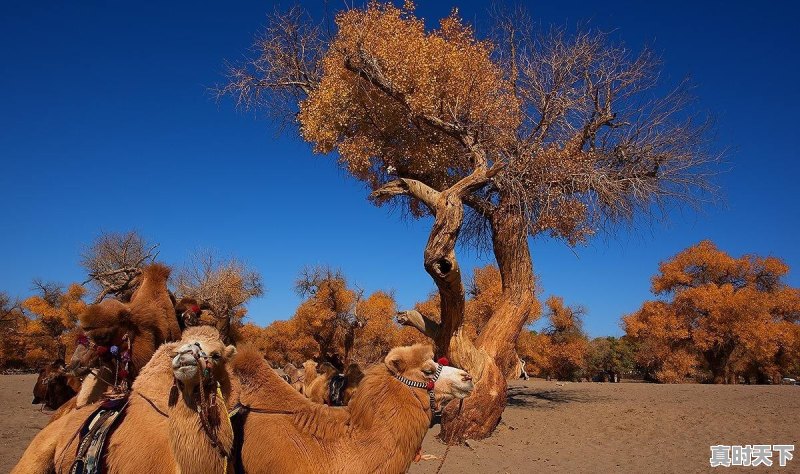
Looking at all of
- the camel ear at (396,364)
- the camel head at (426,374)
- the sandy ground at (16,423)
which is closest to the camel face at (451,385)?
the camel head at (426,374)

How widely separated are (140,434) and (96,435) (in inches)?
17.4

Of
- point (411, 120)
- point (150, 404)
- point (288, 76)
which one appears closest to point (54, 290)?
point (288, 76)

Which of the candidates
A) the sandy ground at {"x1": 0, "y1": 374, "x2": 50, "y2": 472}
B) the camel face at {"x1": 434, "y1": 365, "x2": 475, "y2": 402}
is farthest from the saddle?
the sandy ground at {"x1": 0, "y1": 374, "x2": 50, "y2": 472}

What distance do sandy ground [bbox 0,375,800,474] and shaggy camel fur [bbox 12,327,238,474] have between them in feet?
23.3

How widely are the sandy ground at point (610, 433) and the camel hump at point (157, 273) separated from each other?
680 centimetres

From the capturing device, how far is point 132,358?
5344 mm

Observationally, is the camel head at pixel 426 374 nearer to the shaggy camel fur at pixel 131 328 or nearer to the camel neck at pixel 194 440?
the camel neck at pixel 194 440

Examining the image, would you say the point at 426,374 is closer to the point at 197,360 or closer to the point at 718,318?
the point at 197,360

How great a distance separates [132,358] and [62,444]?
3.35 feet

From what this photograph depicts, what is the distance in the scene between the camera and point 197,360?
341cm

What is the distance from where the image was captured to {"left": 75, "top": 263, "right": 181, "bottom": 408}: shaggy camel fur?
5.22m

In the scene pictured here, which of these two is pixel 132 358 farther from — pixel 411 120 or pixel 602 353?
pixel 602 353

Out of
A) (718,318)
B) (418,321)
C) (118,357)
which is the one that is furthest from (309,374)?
(718,318)

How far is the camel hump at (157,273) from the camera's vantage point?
575 centimetres
